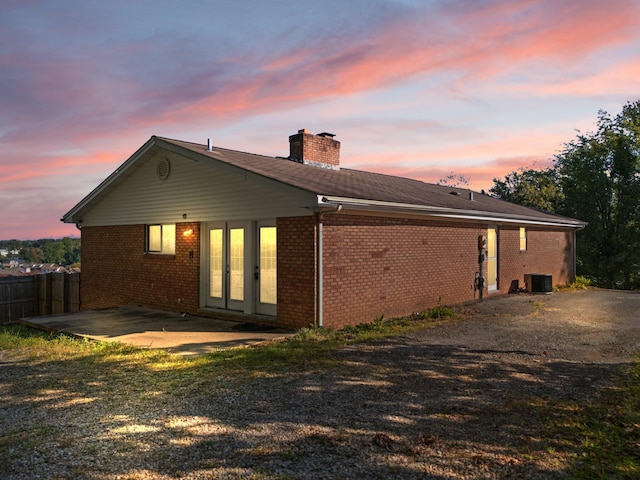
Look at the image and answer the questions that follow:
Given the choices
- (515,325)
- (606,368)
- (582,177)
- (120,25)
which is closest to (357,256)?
(515,325)

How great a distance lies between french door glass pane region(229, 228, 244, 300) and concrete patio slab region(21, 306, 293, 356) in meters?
0.79

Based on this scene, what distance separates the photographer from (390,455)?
3.96m

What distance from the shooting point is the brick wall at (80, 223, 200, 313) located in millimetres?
12312

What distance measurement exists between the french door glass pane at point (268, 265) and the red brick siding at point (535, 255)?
30.9ft

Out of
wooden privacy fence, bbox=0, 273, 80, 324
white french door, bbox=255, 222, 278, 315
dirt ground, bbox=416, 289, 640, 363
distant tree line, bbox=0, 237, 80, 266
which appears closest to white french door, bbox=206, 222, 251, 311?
white french door, bbox=255, 222, 278, 315

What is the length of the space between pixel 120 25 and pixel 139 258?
672cm

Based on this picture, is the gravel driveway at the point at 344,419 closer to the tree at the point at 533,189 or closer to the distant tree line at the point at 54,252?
the tree at the point at 533,189

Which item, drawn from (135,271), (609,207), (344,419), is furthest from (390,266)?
(609,207)

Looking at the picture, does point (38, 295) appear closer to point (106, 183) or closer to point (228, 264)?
point (106, 183)

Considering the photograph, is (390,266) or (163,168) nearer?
(390,266)

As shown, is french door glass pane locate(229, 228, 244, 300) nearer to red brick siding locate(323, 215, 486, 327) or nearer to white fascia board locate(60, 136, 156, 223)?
red brick siding locate(323, 215, 486, 327)

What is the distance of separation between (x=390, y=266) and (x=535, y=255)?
10.2 meters

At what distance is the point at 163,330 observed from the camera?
9.98 meters

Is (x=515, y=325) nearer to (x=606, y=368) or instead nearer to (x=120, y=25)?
(x=606, y=368)
